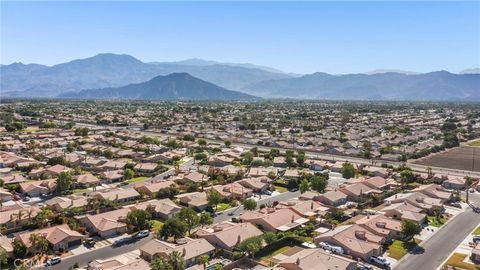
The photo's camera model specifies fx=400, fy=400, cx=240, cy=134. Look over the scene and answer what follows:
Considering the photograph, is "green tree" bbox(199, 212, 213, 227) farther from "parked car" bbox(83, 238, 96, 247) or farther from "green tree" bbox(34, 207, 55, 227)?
"green tree" bbox(34, 207, 55, 227)

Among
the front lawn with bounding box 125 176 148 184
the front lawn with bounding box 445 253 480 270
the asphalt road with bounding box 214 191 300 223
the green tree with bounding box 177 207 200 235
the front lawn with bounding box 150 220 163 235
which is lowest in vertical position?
the front lawn with bounding box 150 220 163 235

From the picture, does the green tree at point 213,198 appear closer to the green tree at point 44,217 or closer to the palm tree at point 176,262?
the green tree at point 44,217

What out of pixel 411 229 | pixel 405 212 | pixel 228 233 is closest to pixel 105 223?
pixel 228 233

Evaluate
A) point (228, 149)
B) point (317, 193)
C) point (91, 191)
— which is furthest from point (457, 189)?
point (91, 191)

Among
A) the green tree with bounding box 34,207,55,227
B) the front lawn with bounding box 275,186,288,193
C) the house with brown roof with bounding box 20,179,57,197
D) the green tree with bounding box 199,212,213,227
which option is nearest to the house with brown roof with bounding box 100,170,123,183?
the house with brown roof with bounding box 20,179,57,197

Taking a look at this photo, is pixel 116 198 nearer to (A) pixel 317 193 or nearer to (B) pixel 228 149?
(A) pixel 317 193

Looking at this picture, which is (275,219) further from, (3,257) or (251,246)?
(3,257)

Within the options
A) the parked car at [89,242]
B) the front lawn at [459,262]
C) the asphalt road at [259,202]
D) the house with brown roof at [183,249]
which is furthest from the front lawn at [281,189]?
the parked car at [89,242]
